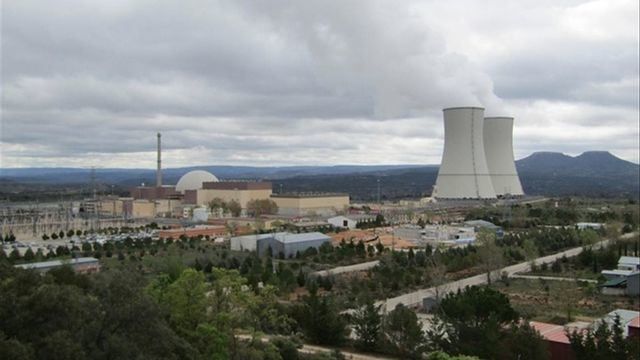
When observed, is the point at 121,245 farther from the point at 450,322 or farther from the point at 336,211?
the point at 336,211

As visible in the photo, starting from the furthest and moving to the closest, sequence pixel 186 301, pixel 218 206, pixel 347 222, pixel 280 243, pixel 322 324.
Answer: pixel 218 206 < pixel 347 222 < pixel 280 243 < pixel 322 324 < pixel 186 301

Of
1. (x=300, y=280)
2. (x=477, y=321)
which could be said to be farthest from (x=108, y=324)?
(x=300, y=280)

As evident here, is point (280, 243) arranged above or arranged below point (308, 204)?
below

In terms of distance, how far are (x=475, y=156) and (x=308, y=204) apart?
656 inches

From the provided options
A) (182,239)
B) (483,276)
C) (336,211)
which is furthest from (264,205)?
Answer: (483,276)

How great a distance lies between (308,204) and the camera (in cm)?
4797

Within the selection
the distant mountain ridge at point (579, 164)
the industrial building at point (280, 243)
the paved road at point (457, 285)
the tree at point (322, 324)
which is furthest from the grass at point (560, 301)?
the distant mountain ridge at point (579, 164)

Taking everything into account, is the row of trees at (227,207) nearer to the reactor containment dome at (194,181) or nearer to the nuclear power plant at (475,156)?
the reactor containment dome at (194,181)

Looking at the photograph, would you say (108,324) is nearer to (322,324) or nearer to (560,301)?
(322,324)

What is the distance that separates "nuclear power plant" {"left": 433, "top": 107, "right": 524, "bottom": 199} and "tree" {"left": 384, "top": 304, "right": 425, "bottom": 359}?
23.0m

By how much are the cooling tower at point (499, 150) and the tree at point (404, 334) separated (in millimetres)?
28190

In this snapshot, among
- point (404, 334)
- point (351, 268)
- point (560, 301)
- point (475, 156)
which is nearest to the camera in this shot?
point (404, 334)

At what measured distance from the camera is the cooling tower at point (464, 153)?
33.5 metres

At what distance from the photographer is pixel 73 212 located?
4812 centimetres
